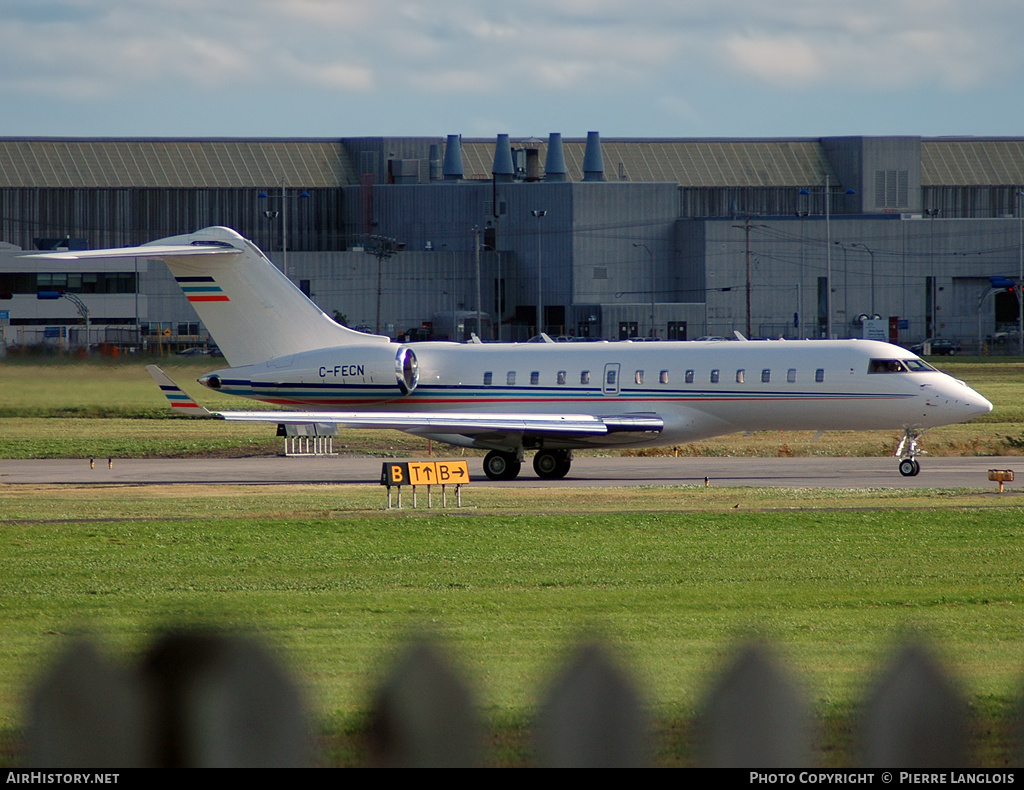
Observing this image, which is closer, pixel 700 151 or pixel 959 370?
pixel 959 370

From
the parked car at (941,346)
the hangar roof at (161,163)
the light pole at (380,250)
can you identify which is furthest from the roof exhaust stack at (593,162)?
the parked car at (941,346)

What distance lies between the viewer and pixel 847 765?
405 cm

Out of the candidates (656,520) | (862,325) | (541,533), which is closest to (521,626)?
(541,533)

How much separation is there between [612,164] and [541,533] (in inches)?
3642

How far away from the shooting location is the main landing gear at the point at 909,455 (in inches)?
1172

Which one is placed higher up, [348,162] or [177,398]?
[348,162]

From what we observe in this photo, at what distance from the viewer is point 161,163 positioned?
4104 inches

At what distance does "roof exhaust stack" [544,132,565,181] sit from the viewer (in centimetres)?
10488

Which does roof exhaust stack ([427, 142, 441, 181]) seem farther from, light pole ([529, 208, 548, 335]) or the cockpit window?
the cockpit window

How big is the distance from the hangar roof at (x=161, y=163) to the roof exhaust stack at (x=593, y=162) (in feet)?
64.6

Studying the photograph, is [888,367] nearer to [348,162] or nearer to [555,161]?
[555,161]

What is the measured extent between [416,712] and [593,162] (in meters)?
103

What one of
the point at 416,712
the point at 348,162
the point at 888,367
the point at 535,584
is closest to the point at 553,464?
the point at 888,367

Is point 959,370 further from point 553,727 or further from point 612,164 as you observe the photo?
point 553,727
